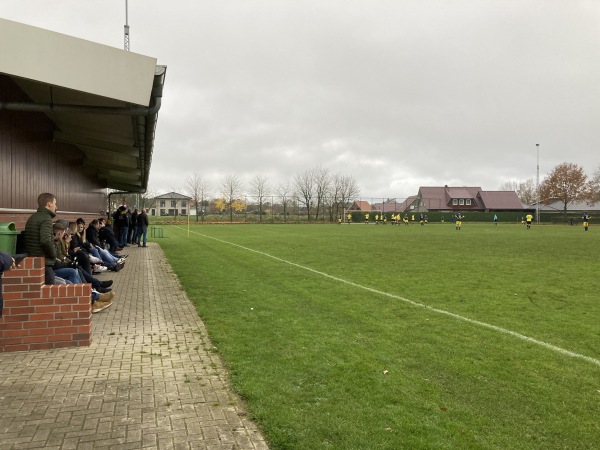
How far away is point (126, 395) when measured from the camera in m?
3.90

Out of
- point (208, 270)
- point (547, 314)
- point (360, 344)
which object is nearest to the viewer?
point (360, 344)

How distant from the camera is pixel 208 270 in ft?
41.0

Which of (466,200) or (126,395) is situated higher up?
(466,200)

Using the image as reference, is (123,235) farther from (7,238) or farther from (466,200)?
(466,200)

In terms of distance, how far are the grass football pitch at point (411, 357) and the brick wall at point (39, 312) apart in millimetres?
1562

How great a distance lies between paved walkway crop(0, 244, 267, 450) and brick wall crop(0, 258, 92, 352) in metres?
0.15

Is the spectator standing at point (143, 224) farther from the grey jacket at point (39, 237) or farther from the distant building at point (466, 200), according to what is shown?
the distant building at point (466, 200)

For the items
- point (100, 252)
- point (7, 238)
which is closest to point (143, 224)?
point (100, 252)

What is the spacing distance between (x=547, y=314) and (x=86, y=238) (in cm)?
1077

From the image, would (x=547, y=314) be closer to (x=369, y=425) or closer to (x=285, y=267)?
(x=369, y=425)

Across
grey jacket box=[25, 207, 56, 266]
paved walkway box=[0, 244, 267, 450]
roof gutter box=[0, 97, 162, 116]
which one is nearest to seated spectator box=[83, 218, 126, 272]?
roof gutter box=[0, 97, 162, 116]

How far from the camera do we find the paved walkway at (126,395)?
3.16 metres

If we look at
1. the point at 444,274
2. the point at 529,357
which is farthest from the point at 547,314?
the point at 444,274

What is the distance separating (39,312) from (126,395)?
1.92 metres
